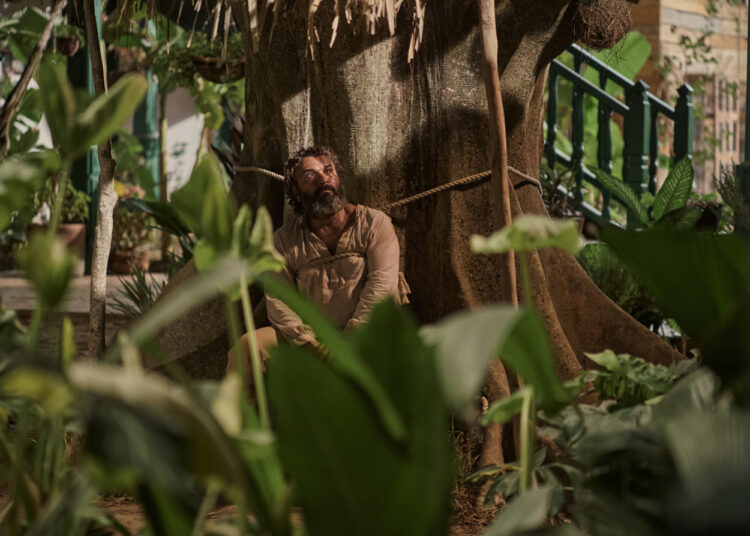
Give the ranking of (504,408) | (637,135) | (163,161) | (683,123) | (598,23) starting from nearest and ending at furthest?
(504,408) < (598,23) < (637,135) < (683,123) < (163,161)

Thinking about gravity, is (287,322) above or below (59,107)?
below

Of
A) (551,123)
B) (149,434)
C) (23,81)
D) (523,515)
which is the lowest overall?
(523,515)

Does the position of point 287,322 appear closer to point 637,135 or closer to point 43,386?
point 43,386

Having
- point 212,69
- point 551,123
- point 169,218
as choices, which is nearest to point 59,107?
point 169,218

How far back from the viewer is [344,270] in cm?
358

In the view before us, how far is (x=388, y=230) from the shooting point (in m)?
3.55

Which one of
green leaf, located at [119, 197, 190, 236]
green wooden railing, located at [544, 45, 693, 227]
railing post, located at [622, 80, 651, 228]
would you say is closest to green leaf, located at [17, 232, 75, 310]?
green leaf, located at [119, 197, 190, 236]

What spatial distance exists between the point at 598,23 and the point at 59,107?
3.27 m

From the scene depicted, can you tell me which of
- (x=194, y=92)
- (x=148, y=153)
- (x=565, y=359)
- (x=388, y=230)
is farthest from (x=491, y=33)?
(x=148, y=153)

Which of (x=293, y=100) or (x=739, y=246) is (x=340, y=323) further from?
(x=739, y=246)

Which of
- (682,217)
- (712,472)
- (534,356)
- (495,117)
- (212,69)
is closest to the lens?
(712,472)

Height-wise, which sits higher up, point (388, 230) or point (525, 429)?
point (388, 230)

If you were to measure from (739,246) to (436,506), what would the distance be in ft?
1.37

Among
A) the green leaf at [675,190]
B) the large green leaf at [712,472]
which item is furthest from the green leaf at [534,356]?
the green leaf at [675,190]
